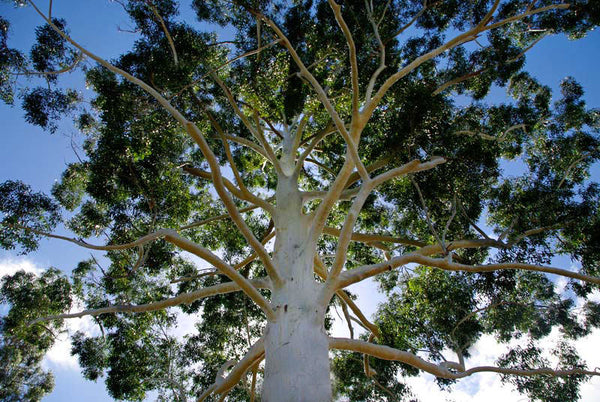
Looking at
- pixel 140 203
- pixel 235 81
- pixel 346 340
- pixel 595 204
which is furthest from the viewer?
pixel 235 81

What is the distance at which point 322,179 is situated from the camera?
32.9 ft

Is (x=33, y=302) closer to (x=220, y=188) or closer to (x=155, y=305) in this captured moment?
(x=155, y=305)

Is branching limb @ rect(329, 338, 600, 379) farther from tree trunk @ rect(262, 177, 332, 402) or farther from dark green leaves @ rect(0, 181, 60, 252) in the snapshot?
dark green leaves @ rect(0, 181, 60, 252)

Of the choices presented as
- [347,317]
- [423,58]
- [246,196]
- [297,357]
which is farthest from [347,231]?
[347,317]

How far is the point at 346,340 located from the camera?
13.4ft

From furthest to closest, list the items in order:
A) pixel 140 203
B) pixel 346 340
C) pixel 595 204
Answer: pixel 140 203 → pixel 595 204 → pixel 346 340

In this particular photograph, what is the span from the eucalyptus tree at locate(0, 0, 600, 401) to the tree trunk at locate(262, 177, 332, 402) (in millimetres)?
99

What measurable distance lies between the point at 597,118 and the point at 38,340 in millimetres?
13954

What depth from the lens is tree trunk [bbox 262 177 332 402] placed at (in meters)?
3.20

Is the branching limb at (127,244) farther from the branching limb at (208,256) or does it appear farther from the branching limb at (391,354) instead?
the branching limb at (391,354)

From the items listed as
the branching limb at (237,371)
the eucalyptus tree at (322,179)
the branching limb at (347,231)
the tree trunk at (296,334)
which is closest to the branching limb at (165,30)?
the eucalyptus tree at (322,179)

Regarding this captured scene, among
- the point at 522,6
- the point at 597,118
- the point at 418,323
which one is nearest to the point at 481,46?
the point at 522,6

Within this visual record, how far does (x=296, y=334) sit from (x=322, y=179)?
266 inches

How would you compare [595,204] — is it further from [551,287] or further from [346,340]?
[346,340]
